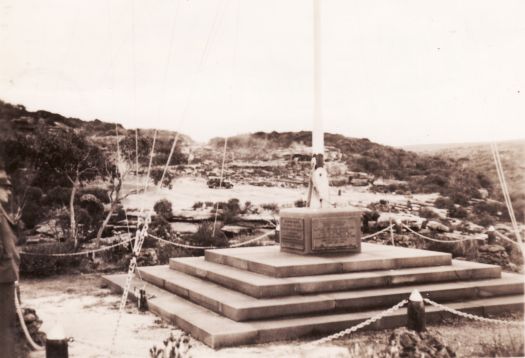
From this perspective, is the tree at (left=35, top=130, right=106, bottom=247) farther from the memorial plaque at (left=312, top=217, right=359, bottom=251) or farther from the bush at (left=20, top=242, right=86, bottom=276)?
the memorial plaque at (left=312, top=217, right=359, bottom=251)

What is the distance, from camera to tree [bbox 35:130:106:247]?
14.6 metres

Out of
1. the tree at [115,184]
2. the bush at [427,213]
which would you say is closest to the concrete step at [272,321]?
the tree at [115,184]

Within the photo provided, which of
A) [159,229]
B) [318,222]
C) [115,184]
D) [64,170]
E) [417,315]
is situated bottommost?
[417,315]

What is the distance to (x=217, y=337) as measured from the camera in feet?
23.9

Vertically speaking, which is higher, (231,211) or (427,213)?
(231,211)

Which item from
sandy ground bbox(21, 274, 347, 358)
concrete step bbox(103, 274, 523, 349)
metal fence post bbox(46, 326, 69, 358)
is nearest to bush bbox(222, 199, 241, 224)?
sandy ground bbox(21, 274, 347, 358)

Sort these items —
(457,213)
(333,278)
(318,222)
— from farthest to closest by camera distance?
(457,213)
(318,222)
(333,278)

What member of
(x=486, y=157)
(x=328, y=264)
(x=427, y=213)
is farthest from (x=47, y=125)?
(x=486, y=157)

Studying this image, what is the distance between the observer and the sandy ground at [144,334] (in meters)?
7.12

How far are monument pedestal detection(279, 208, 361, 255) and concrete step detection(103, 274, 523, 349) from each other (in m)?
1.87

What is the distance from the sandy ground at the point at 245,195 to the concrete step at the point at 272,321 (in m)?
Answer: 8.44

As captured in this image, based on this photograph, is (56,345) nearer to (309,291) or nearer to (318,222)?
(309,291)

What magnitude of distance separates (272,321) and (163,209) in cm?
983

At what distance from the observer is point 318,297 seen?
8.46 m
